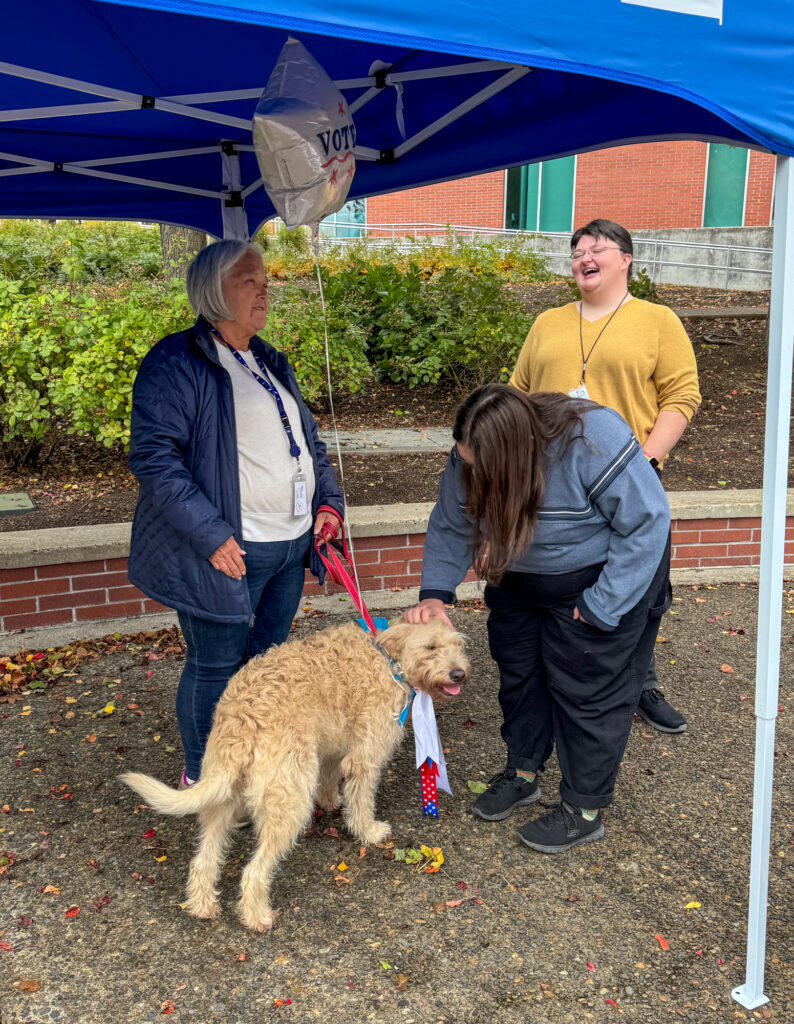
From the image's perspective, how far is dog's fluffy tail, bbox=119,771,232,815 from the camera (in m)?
2.57

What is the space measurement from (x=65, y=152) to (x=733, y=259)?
15.7m

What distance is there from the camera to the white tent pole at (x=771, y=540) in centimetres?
227

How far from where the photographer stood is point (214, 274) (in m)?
2.94

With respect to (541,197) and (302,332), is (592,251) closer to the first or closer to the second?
(302,332)

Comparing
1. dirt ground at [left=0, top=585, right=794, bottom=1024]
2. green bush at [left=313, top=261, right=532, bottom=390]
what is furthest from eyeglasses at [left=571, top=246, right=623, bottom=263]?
green bush at [left=313, top=261, right=532, bottom=390]

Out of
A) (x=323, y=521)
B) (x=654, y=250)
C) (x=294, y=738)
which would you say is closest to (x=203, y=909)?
(x=294, y=738)

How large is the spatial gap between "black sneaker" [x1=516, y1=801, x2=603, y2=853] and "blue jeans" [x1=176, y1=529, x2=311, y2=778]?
1268 millimetres

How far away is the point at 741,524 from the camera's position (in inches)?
230

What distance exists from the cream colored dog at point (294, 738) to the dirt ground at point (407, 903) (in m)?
0.21

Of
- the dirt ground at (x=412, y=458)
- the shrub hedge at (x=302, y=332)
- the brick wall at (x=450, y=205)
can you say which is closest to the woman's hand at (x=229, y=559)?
the shrub hedge at (x=302, y=332)

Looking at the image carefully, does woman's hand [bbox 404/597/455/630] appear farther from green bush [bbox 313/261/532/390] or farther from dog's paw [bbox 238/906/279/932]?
green bush [bbox 313/261/532/390]

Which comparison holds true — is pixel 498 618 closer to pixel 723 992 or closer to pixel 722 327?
pixel 723 992

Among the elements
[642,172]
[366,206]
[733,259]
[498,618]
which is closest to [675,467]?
[498,618]

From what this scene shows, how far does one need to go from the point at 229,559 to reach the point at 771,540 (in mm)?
1695
